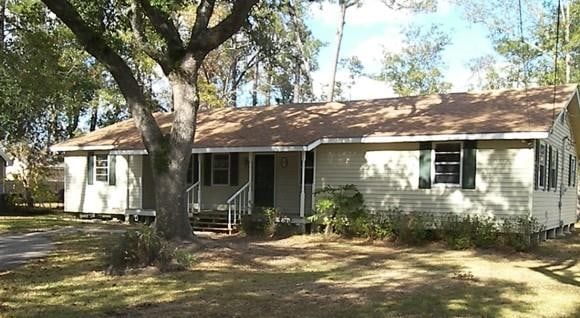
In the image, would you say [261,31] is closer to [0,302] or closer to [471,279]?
[471,279]

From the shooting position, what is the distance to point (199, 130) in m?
22.0

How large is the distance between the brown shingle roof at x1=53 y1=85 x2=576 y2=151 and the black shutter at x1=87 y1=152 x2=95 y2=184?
52cm

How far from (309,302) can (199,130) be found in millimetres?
14912

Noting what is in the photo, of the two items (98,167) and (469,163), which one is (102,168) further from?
(469,163)

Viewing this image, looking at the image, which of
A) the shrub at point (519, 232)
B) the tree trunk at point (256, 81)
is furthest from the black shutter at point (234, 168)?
the tree trunk at point (256, 81)

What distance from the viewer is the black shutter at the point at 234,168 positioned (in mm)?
20531

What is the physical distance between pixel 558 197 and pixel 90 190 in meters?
16.3

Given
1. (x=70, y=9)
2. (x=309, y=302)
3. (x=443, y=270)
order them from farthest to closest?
(x=70, y=9), (x=443, y=270), (x=309, y=302)

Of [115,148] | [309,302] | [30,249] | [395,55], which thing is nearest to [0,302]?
[309,302]

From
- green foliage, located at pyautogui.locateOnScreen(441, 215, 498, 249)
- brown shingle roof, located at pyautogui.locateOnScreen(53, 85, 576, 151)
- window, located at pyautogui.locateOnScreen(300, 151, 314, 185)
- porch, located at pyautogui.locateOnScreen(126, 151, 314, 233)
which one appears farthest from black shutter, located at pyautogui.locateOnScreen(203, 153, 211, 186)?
green foliage, located at pyautogui.locateOnScreen(441, 215, 498, 249)

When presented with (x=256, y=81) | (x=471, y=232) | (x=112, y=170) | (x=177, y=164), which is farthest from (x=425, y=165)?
(x=256, y=81)

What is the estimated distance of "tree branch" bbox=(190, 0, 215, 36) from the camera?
1358cm

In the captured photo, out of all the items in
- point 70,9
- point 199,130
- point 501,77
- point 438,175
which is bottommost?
point 438,175

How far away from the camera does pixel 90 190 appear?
23.0 m
